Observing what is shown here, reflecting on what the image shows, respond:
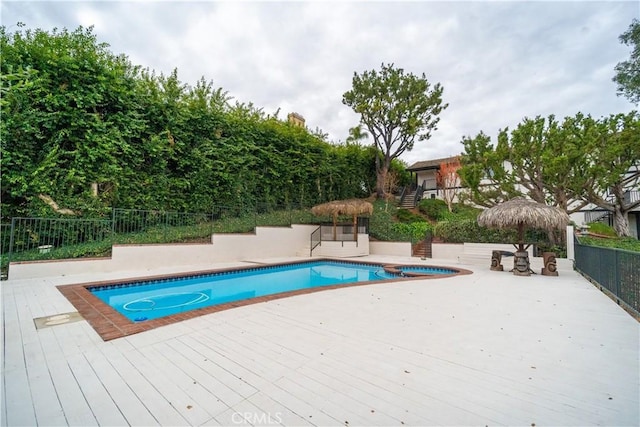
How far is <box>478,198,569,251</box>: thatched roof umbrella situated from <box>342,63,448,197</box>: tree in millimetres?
12428

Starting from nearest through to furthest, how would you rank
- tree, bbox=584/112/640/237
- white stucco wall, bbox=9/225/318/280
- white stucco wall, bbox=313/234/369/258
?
white stucco wall, bbox=9/225/318/280
tree, bbox=584/112/640/237
white stucco wall, bbox=313/234/369/258

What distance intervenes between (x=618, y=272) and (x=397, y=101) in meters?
17.4

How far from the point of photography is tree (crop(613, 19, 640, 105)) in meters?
10.3

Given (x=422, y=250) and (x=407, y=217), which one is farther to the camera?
(x=407, y=217)

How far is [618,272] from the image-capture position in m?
5.45

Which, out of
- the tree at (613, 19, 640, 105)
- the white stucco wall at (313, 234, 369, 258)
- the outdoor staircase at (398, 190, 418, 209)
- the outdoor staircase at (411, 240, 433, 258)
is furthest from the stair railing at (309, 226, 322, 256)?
the tree at (613, 19, 640, 105)

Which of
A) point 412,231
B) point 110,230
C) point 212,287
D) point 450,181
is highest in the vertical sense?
point 450,181

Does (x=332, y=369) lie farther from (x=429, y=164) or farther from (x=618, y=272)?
(x=429, y=164)

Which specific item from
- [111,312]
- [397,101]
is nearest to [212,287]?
[111,312]

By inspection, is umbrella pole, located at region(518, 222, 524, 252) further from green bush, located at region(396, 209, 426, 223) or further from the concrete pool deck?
green bush, located at region(396, 209, 426, 223)

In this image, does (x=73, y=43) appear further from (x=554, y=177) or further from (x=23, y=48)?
(x=554, y=177)

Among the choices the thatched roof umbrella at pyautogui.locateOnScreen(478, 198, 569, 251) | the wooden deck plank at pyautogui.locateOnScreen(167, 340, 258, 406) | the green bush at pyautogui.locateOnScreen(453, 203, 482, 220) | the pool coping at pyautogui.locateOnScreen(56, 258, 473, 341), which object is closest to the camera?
the wooden deck plank at pyautogui.locateOnScreen(167, 340, 258, 406)

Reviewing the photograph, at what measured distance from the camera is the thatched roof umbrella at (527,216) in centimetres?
858

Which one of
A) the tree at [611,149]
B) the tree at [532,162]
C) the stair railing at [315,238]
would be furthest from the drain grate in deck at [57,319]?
the tree at [611,149]
